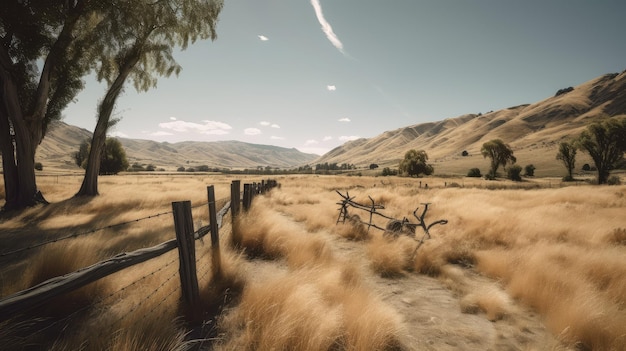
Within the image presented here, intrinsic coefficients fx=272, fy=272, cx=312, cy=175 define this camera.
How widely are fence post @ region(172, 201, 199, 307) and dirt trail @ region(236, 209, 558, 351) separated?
155cm

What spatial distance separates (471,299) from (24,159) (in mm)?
16693

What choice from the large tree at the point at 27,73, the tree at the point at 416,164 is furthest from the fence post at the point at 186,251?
the tree at the point at 416,164

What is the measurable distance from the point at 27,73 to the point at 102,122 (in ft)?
11.3

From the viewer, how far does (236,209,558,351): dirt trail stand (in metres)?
3.53

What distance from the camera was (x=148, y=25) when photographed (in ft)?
45.0

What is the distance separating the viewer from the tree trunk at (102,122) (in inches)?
564

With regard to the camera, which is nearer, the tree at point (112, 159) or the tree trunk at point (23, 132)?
the tree trunk at point (23, 132)

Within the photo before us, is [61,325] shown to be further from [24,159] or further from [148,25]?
[148,25]

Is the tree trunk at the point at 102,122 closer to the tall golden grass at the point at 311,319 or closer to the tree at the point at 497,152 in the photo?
the tall golden grass at the point at 311,319

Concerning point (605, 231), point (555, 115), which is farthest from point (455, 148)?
point (605, 231)

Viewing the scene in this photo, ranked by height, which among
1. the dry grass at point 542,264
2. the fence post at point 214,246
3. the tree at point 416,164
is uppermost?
the tree at point 416,164

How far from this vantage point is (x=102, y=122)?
14.6 m

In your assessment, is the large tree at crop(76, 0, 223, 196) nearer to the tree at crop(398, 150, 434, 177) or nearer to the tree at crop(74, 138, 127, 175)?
the tree at crop(74, 138, 127, 175)

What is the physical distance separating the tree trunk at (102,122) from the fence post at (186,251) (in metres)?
14.7
